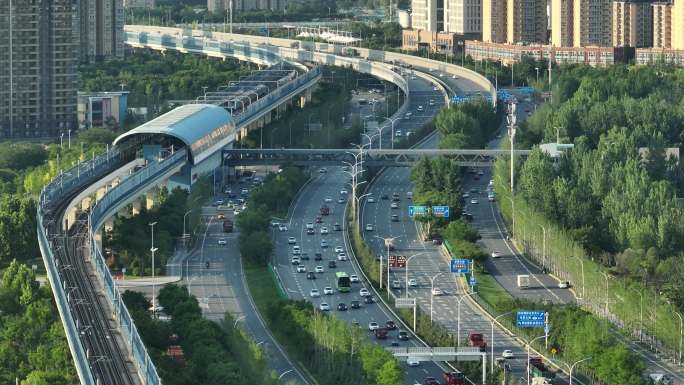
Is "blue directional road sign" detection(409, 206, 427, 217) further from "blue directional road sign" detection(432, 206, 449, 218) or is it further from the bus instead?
the bus

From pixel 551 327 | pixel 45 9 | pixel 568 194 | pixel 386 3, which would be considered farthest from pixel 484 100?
pixel 386 3

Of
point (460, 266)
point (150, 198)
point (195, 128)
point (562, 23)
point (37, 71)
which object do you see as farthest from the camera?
point (562, 23)

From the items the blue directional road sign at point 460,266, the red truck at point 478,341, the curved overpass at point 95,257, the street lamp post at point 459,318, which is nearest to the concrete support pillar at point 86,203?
the curved overpass at point 95,257

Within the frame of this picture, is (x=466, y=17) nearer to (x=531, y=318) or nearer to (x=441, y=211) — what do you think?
(x=441, y=211)

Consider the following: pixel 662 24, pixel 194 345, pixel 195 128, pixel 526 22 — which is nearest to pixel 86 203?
pixel 195 128

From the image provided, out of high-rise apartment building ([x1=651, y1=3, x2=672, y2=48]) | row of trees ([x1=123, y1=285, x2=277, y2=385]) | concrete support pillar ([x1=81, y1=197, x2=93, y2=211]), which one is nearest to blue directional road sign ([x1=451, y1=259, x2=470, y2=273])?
row of trees ([x1=123, y1=285, x2=277, y2=385])

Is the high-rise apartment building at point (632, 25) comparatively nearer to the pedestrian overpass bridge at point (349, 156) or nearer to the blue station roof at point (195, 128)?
the pedestrian overpass bridge at point (349, 156)
